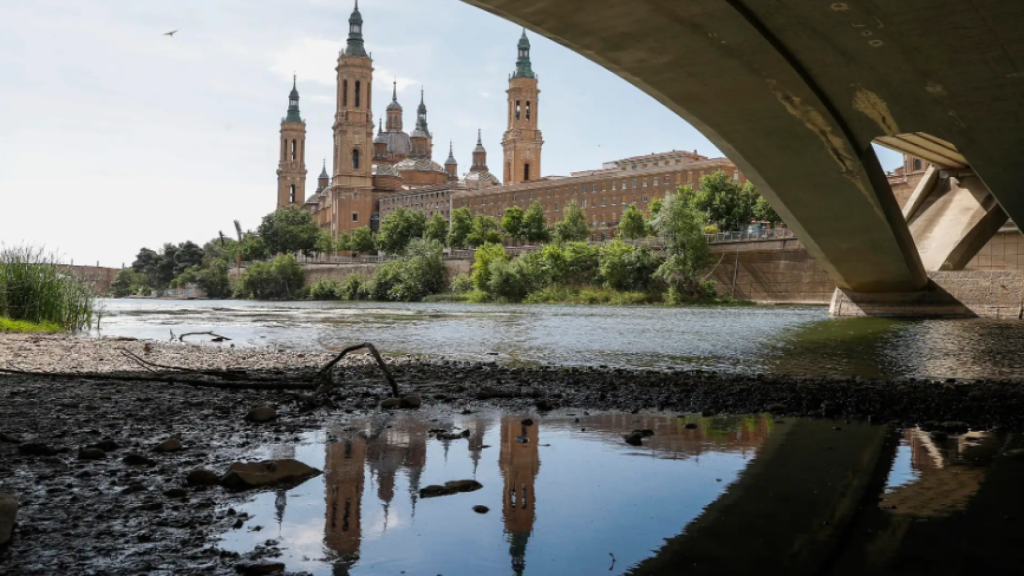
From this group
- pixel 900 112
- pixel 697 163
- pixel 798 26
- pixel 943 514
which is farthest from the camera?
pixel 697 163

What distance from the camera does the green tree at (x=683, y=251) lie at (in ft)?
185

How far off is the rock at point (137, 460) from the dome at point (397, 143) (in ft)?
521

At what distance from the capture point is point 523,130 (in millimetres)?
139625

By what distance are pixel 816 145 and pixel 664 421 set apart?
1489 centimetres

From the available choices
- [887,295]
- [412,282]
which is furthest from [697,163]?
[887,295]

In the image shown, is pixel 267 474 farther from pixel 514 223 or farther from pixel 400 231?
pixel 400 231

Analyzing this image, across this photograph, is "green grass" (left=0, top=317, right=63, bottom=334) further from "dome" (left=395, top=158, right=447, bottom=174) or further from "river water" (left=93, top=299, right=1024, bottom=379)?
"dome" (left=395, top=158, right=447, bottom=174)

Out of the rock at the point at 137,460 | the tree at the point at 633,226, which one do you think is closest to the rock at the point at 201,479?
the rock at the point at 137,460

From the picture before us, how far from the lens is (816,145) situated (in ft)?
64.6

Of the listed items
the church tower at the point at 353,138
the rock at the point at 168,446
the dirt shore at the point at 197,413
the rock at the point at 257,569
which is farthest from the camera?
the church tower at the point at 353,138

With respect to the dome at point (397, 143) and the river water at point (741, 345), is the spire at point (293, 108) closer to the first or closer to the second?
the dome at point (397, 143)

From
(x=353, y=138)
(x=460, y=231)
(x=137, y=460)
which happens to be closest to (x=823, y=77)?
(x=137, y=460)

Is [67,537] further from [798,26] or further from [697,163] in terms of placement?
[697,163]

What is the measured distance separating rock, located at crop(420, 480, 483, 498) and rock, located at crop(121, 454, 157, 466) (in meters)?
1.67
